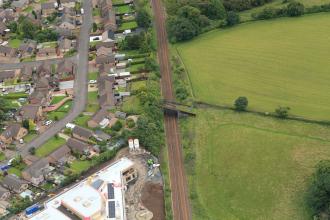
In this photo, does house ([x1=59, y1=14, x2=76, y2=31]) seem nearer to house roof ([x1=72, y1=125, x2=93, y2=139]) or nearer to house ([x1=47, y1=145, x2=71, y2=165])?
house roof ([x1=72, y1=125, x2=93, y2=139])

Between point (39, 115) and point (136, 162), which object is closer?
point (136, 162)

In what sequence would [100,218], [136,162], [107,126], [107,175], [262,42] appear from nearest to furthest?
[100,218], [107,175], [136,162], [107,126], [262,42]

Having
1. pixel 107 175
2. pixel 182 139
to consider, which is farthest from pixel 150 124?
pixel 107 175

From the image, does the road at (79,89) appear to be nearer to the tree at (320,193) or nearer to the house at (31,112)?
the house at (31,112)

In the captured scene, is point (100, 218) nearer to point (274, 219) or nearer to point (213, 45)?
point (274, 219)

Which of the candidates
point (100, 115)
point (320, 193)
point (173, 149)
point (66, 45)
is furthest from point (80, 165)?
point (66, 45)

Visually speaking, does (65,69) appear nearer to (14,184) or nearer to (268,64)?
(14,184)

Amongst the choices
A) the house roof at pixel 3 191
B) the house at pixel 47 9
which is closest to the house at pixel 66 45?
the house at pixel 47 9

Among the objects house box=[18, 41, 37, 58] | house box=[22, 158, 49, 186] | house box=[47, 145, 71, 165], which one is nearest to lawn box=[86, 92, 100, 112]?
house box=[47, 145, 71, 165]
